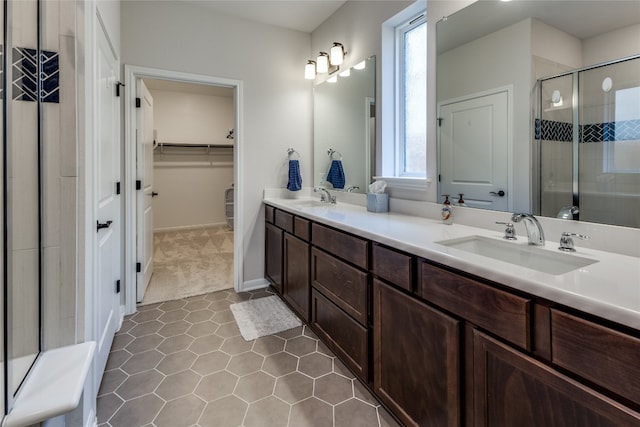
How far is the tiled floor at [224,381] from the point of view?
1.52 meters

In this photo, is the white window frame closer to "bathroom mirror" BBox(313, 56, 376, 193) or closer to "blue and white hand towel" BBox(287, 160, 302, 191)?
"bathroom mirror" BBox(313, 56, 376, 193)

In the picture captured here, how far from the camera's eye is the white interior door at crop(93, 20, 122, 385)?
1.63 metres

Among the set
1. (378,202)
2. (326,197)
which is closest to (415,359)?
(378,202)

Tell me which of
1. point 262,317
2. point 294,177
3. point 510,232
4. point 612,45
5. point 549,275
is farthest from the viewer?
point 294,177

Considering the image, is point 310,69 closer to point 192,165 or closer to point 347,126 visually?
point 347,126

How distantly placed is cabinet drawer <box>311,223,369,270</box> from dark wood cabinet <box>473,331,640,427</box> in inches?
26.1

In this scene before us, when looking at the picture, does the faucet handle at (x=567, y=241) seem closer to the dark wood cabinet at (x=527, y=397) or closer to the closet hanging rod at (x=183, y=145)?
the dark wood cabinet at (x=527, y=397)

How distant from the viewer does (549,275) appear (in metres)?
0.90

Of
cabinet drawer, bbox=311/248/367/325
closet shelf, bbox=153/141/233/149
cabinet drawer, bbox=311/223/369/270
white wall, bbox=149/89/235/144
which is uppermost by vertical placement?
white wall, bbox=149/89/235/144

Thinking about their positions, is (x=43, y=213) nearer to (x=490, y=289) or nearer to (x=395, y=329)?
(x=395, y=329)

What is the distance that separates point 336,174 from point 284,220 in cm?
72

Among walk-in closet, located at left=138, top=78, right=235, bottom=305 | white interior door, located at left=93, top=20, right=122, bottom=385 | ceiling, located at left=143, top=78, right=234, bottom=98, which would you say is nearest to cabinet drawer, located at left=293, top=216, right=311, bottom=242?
white interior door, located at left=93, top=20, right=122, bottom=385

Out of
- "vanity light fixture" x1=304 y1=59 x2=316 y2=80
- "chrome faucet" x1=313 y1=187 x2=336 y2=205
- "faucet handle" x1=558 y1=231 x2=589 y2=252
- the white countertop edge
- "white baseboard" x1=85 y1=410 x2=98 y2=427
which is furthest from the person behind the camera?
"vanity light fixture" x1=304 y1=59 x2=316 y2=80

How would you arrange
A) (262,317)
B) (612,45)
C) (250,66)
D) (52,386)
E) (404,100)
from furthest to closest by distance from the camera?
(250,66) → (262,317) → (404,100) → (612,45) → (52,386)
